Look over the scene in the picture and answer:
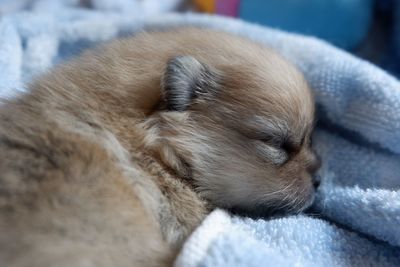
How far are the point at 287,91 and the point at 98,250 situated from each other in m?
0.85

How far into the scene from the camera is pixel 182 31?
211 cm

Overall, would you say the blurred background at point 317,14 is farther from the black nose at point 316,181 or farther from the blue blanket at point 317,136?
the black nose at point 316,181

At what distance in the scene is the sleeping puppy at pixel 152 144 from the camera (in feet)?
5.04

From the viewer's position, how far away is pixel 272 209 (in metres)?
1.96

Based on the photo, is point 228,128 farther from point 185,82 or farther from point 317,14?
point 317,14

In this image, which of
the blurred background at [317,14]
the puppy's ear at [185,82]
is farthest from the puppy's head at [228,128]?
the blurred background at [317,14]

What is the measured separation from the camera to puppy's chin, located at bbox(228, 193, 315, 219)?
193 centimetres

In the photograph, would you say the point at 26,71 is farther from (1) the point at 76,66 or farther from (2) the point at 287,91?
(2) the point at 287,91

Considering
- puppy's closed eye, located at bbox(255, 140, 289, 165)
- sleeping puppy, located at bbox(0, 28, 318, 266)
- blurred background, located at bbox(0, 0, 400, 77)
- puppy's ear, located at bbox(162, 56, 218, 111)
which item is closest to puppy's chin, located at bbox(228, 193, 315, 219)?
sleeping puppy, located at bbox(0, 28, 318, 266)

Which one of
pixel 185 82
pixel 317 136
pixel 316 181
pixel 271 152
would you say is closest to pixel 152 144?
pixel 185 82

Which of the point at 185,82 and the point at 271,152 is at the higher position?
the point at 185,82

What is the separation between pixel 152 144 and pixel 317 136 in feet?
2.82

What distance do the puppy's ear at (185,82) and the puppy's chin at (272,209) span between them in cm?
41

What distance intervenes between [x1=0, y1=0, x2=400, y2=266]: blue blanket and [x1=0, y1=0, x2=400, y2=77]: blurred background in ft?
0.05
